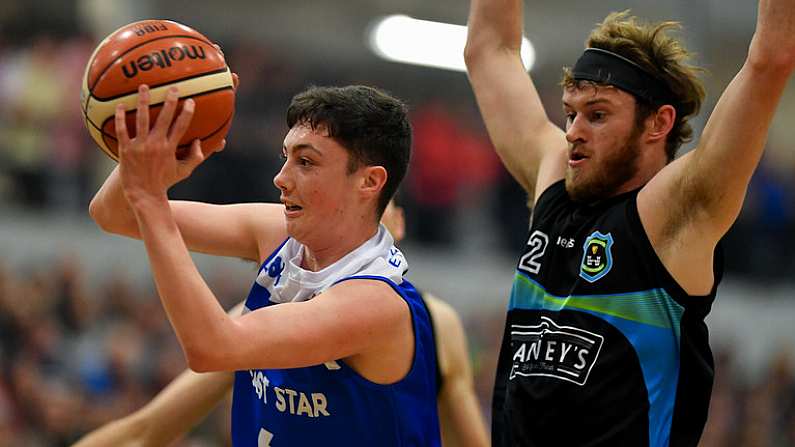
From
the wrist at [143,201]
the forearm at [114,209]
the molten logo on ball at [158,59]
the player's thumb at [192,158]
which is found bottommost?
the forearm at [114,209]

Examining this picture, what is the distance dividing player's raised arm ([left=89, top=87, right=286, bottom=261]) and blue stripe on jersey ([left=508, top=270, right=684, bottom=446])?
4.14 feet

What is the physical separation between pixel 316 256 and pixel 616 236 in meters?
1.06

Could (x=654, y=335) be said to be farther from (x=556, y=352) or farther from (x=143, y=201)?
(x=143, y=201)

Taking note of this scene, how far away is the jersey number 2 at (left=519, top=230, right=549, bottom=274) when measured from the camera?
4480mm

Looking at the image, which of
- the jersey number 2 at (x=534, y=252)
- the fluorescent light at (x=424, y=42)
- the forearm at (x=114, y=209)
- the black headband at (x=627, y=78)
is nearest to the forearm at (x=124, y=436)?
the forearm at (x=114, y=209)

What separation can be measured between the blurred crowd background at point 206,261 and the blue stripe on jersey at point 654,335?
4675mm

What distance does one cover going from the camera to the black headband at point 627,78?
168 inches

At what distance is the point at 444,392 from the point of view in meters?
6.04

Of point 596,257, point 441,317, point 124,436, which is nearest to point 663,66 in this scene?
point 596,257

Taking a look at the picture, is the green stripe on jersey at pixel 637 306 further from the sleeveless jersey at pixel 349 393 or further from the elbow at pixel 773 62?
the elbow at pixel 773 62

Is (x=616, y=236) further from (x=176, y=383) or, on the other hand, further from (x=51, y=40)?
(x=51, y=40)

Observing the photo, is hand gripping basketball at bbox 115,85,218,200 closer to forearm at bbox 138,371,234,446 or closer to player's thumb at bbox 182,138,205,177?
player's thumb at bbox 182,138,205,177

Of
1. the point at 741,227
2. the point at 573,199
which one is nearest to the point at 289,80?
the point at 741,227

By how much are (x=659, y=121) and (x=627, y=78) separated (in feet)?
0.63
